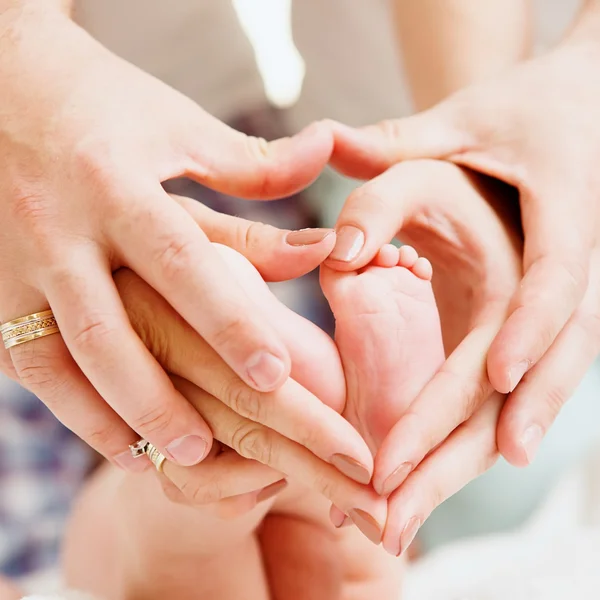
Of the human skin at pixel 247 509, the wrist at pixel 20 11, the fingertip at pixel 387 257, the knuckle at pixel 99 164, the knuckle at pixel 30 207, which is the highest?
the wrist at pixel 20 11

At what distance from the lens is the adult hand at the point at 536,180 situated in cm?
61

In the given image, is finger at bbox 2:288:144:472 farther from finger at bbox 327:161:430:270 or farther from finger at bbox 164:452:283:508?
finger at bbox 327:161:430:270

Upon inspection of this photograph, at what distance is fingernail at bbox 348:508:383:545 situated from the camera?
56 cm

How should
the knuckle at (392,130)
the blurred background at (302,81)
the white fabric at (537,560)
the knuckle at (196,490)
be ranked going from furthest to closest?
the blurred background at (302,81), the white fabric at (537,560), the knuckle at (392,130), the knuckle at (196,490)

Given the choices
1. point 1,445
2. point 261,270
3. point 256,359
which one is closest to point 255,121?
point 1,445

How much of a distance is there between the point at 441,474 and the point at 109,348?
0.91 feet

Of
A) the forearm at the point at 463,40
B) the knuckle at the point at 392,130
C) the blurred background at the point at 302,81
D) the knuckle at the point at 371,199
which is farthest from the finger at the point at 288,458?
the blurred background at the point at 302,81

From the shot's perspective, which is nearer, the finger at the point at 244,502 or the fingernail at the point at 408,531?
the fingernail at the point at 408,531

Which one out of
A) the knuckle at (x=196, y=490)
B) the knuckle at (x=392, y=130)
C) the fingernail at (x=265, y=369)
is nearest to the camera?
the fingernail at (x=265, y=369)

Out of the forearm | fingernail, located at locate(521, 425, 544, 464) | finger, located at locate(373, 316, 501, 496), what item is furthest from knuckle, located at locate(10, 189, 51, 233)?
the forearm

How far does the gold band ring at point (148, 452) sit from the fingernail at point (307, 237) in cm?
22

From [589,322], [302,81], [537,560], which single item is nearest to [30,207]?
[589,322]

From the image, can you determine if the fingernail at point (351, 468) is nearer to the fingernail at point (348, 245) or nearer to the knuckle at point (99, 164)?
the fingernail at point (348, 245)

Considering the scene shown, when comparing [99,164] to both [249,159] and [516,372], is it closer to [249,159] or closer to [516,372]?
[249,159]
